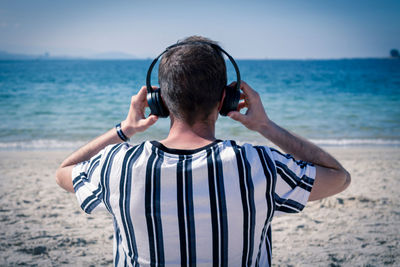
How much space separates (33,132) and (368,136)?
1126cm

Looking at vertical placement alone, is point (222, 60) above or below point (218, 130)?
Answer: above

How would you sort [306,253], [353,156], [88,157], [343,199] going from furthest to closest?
[353,156] < [343,199] < [306,253] < [88,157]

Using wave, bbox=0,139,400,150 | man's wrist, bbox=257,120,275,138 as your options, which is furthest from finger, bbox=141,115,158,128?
wave, bbox=0,139,400,150

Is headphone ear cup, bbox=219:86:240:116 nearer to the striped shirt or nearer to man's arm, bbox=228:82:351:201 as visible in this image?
man's arm, bbox=228:82:351:201

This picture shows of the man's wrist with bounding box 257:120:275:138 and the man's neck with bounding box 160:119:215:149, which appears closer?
the man's neck with bounding box 160:119:215:149

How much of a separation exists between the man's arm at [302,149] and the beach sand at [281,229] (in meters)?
2.33

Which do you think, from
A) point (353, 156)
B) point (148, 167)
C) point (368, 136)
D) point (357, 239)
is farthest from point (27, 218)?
point (368, 136)

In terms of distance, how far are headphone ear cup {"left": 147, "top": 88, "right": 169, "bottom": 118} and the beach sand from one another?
8.22 feet

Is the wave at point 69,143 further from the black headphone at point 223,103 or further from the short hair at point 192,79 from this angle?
the short hair at point 192,79

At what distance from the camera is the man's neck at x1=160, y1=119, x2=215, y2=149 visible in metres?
1.35

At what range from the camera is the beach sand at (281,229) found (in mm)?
3529

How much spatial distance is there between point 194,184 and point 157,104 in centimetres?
49

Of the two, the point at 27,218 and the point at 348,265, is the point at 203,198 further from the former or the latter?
the point at 27,218

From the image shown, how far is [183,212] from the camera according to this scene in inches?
49.6
